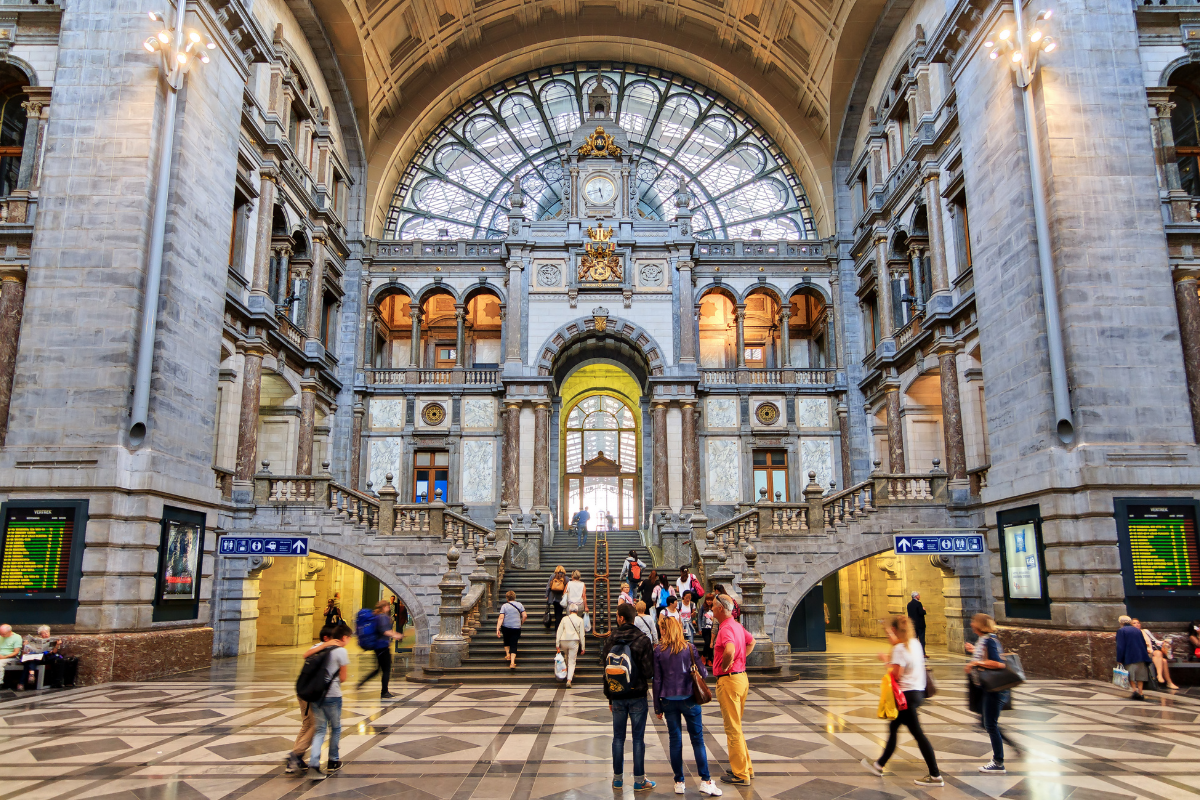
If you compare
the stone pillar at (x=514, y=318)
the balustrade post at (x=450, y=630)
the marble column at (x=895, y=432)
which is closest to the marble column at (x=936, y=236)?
the marble column at (x=895, y=432)

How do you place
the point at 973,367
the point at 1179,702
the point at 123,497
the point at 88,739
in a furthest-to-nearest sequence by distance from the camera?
the point at 973,367, the point at 123,497, the point at 1179,702, the point at 88,739

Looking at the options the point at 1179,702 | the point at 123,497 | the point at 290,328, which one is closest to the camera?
the point at 1179,702

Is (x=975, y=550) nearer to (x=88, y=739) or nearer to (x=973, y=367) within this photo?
(x=973, y=367)

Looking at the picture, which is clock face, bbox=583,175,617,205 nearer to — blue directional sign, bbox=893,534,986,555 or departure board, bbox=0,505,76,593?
blue directional sign, bbox=893,534,986,555

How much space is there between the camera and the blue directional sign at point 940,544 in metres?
14.9

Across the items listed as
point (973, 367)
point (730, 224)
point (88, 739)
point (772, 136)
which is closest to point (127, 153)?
point (88, 739)

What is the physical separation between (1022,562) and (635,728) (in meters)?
11.6

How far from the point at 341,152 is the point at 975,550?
25046 millimetres

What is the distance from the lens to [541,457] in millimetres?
27531

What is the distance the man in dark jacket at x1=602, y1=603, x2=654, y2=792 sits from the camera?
7.03 meters

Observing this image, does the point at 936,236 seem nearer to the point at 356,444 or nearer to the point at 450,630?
the point at 450,630

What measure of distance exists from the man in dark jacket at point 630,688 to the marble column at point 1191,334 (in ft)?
42.9

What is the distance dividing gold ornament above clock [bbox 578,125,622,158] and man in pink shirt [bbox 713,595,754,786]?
2525 centimetres

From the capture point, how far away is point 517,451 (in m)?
27.4
